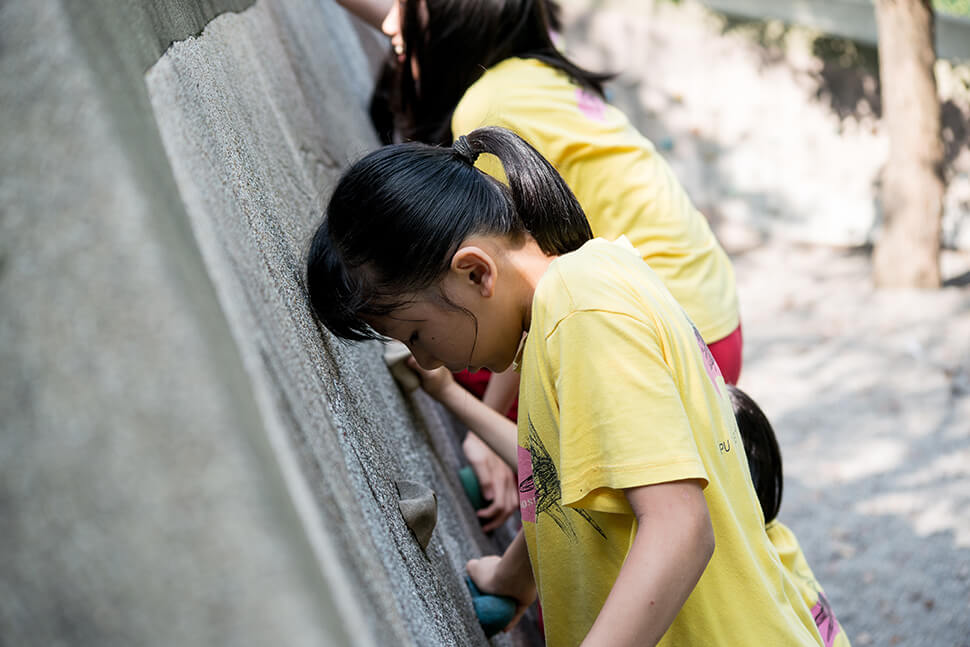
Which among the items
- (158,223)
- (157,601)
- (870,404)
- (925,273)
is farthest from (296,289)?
(925,273)

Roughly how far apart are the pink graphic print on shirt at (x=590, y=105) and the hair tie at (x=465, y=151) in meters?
0.83

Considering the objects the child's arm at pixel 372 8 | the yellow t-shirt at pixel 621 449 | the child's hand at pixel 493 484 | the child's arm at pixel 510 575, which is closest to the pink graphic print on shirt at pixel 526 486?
the yellow t-shirt at pixel 621 449

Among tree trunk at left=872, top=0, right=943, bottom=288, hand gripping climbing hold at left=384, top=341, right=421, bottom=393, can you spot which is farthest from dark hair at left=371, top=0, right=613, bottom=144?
→ tree trunk at left=872, top=0, right=943, bottom=288

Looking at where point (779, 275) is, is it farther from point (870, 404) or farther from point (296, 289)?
point (296, 289)

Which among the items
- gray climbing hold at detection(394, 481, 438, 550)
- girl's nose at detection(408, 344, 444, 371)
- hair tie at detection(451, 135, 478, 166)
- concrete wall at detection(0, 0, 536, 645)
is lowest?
gray climbing hold at detection(394, 481, 438, 550)

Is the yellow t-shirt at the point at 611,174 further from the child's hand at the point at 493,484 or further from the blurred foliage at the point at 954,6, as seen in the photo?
the blurred foliage at the point at 954,6

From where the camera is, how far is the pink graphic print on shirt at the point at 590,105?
8.05 ft

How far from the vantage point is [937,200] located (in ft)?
21.7

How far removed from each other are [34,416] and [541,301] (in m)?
0.80

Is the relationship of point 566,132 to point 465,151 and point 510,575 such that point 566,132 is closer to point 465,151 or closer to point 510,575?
point 465,151

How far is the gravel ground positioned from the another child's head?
9.35 feet

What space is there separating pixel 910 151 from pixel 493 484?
5393 millimetres

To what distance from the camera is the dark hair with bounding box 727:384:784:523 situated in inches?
86.0

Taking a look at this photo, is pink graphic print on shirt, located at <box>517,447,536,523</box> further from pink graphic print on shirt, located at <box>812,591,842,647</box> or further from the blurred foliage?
the blurred foliage
